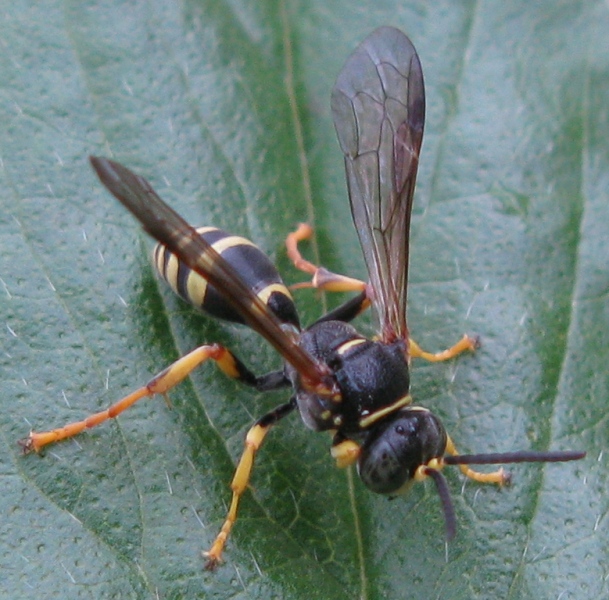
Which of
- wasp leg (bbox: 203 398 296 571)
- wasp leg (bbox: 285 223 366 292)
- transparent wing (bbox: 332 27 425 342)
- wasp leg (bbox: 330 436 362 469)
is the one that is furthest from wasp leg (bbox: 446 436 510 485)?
wasp leg (bbox: 285 223 366 292)

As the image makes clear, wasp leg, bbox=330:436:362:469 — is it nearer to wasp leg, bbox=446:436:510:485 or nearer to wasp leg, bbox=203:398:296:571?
wasp leg, bbox=203:398:296:571

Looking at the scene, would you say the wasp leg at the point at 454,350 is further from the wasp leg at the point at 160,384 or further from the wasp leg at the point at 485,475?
the wasp leg at the point at 160,384

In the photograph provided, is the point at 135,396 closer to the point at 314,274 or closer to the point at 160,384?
the point at 160,384

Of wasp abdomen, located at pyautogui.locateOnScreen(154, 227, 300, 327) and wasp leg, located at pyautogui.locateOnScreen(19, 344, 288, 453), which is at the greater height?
wasp abdomen, located at pyautogui.locateOnScreen(154, 227, 300, 327)

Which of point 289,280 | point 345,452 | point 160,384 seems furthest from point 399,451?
point 289,280

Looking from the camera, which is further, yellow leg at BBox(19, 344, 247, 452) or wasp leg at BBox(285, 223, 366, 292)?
wasp leg at BBox(285, 223, 366, 292)

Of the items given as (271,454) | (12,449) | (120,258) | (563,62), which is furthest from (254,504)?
(563,62)
